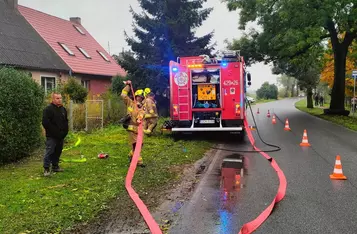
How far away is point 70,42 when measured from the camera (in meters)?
29.8

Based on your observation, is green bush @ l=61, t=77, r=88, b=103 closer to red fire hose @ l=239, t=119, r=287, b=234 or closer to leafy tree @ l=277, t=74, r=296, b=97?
red fire hose @ l=239, t=119, r=287, b=234

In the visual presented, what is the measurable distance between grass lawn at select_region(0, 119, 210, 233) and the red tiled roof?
17302 millimetres

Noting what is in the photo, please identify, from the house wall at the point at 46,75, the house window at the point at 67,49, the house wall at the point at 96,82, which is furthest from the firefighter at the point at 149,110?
the house window at the point at 67,49

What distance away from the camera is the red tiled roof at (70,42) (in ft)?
88.8

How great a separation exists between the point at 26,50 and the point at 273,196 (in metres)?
21.3

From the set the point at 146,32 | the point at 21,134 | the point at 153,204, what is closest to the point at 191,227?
the point at 153,204

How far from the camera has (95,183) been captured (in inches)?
266

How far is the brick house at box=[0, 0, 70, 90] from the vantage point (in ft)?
72.2

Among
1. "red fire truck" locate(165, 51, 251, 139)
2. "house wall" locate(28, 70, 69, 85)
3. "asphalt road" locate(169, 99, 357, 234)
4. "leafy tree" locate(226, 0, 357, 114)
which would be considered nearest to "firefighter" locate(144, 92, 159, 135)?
"red fire truck" locate(165, 51, 251, 139)

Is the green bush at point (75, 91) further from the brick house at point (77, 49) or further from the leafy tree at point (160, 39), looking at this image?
the brick house at point (77, 49)

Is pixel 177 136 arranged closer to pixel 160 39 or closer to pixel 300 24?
pixel 160 39

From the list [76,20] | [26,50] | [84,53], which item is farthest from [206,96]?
[76,20]

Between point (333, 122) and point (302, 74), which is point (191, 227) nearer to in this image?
point (333, 122)

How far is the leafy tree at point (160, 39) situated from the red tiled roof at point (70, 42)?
642 centimetres
